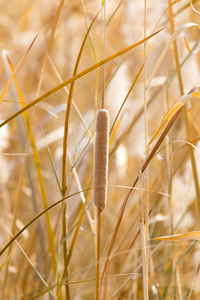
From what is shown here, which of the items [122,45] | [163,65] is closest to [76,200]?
[163,65]

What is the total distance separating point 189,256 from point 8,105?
60 centimetres

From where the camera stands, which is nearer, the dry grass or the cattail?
the cattail

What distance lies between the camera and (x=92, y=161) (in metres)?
1.01

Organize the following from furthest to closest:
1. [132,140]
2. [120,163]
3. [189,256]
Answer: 1. [132,140]
2. [120,163]
3. [189,256]

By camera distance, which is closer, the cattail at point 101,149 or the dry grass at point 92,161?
the cattail at point 101,149

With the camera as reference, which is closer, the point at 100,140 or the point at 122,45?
the point at 100,140

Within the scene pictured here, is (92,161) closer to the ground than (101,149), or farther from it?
farther from it

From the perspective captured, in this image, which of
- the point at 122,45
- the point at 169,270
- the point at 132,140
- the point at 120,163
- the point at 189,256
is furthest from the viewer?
the point at 122,45

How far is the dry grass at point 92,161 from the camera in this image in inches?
24.1

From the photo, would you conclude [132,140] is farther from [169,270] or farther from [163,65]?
[169,270]

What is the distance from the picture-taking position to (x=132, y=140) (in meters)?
1.14

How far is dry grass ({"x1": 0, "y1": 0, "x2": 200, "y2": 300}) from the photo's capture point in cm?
61

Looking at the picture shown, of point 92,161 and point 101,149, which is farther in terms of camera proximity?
point 92,161

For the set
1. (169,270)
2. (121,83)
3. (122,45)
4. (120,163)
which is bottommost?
(169,270)
